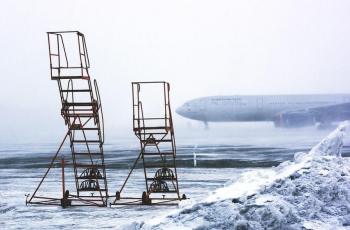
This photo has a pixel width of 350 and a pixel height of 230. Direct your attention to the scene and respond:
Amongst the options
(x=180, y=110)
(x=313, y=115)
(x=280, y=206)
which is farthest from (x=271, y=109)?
(x=280, y=206)

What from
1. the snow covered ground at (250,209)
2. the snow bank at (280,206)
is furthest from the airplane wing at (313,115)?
the snow bank at (280,206)

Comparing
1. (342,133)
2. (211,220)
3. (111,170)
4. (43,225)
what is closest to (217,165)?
(111,170)

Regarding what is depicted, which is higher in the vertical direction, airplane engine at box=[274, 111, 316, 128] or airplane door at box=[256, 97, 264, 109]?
airplane door at box=[256, 97, 264, 109]

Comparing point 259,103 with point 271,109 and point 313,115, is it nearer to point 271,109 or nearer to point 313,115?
point 271,109

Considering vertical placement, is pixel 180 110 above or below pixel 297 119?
above

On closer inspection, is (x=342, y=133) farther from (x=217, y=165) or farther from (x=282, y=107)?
(x=282, y=107)

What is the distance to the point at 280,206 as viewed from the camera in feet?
27.3

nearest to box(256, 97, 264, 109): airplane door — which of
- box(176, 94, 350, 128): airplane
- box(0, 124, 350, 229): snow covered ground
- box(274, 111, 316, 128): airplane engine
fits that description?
box(176, 94, 350, 128): airplane

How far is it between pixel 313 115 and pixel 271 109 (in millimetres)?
5131

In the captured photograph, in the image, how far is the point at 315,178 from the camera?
9594 millimetres

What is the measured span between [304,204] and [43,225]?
18.7ft

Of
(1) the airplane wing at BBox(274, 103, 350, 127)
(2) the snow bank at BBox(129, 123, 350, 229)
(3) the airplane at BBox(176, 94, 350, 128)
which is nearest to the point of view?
(2) the snow bank at BBox(129, 123, 350, 229)

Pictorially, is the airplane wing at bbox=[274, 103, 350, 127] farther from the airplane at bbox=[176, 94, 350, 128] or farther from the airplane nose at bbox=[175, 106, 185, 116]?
the airplane nose at bbox=[175, 106, 185, 116]

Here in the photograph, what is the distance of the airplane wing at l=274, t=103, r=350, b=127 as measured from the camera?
58.3 meters
